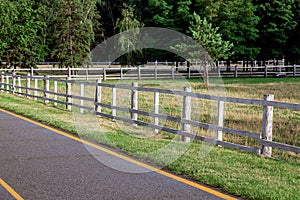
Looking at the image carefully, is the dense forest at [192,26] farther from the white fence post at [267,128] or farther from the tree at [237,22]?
the white fence post at [267,128]

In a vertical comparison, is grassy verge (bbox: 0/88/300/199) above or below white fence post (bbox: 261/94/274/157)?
below

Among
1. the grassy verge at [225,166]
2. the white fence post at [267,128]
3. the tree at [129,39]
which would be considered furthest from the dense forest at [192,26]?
the white fence post at [267,128]

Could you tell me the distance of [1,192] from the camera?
7477 millimetres

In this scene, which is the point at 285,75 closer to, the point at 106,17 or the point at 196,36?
the point at 196,36

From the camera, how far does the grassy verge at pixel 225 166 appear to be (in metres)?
7.63

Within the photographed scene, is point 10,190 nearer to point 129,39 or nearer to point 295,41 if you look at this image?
point 295,41

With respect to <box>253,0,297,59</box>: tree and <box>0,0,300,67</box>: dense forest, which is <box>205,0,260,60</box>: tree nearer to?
<box>0,0,300,67</box>: dense forest

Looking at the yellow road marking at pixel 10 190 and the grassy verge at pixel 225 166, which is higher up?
the grassy verge at pixel 225 166

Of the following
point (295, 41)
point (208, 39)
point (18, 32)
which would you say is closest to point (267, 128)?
point (208, 39)

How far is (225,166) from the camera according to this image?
9.26 meters

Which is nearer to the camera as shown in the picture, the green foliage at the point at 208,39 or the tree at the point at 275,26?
the green foliage at the point at 208,39

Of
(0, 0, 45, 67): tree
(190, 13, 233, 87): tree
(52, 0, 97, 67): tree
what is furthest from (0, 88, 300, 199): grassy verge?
(52, 0, 97, 67): tree

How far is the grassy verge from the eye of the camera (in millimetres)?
7629

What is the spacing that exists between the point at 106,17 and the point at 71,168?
79.5 metres
